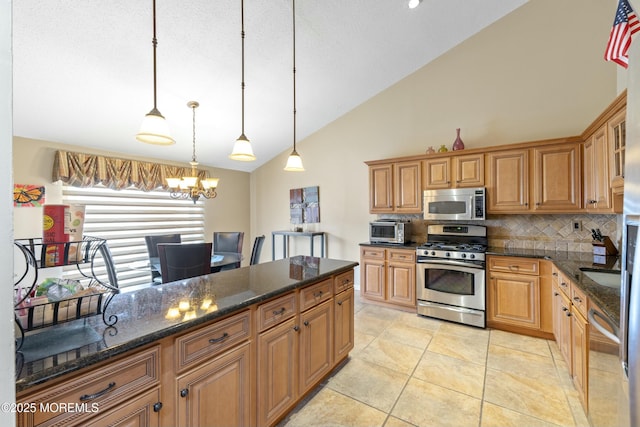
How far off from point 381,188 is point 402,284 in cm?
148

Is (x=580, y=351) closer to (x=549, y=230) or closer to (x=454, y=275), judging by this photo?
(x=454, y=275)

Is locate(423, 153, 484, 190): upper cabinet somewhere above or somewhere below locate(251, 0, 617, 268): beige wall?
below

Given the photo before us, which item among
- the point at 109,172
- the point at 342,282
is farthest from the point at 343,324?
the point at 109,172

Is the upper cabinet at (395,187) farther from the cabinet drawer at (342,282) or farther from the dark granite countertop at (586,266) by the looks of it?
the cabinet drawer at (342,282)

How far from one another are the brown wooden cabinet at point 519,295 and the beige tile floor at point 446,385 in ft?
0.46

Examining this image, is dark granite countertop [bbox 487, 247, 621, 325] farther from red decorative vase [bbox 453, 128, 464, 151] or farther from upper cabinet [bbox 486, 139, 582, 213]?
red decorative vase [bbox 453, 128, 464, 151]

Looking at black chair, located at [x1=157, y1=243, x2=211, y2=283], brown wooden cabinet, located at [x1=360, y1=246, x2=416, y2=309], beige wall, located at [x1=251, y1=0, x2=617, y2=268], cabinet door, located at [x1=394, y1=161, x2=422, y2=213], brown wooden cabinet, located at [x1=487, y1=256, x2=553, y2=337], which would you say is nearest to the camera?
black chair, located at [x1=157, y1=243, x2=211, y2=283]

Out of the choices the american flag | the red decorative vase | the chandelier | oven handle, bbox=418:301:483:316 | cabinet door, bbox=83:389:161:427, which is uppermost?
the american flag

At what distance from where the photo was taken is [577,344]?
193cm

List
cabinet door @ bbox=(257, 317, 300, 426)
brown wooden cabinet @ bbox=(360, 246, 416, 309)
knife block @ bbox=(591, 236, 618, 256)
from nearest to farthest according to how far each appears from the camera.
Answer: cabinet door @ bbox=(257, 317, 300, 426) → knife block @ bbox=(591, 236, 618, 256) → brown wooden cabinet @ bbox=(360, 246, 416, 309)

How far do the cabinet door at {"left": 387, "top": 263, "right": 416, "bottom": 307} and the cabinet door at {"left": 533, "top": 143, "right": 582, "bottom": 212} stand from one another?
5.55 feet

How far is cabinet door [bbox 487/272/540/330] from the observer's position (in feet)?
9.80

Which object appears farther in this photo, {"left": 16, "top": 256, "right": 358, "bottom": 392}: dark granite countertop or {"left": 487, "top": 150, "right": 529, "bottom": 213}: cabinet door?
{"left": 487, "top": 150, "right": 529, "bottom": 213}: cabinet door

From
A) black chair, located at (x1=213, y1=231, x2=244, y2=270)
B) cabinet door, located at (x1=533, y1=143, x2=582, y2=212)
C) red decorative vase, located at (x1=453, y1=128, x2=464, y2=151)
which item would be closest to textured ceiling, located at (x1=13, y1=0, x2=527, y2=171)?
red decorative vase, located at (x1=453, y1=128, x2=464, y2=151)
